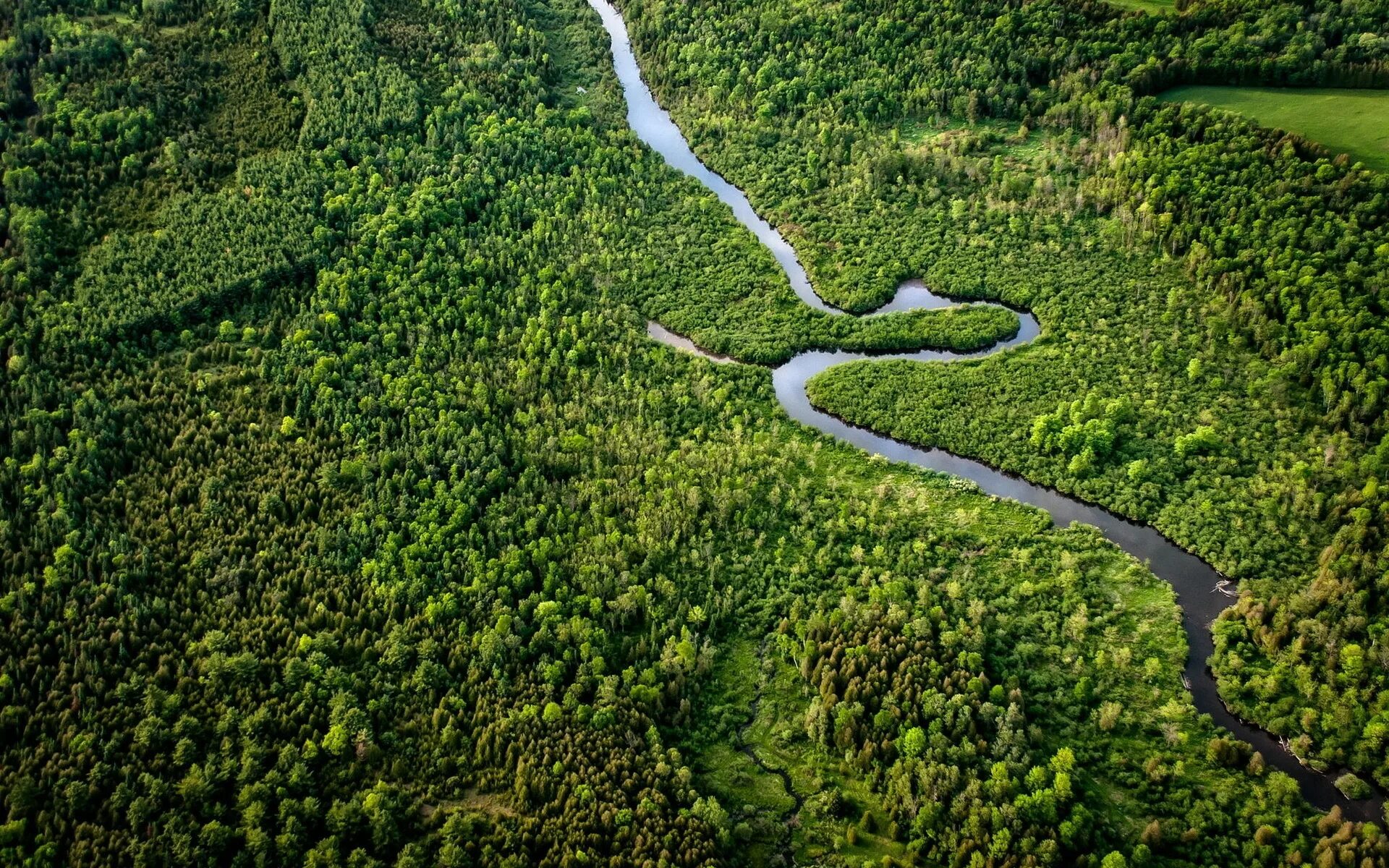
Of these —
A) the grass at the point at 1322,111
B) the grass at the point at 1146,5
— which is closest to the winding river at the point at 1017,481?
the grass at the point at 1322,111

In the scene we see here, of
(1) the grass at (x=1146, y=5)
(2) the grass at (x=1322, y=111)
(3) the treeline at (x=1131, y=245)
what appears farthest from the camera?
(1) the grass at (x=1146, y=5)

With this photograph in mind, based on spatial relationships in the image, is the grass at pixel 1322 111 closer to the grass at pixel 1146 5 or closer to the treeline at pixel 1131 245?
the treeline at pixel 1131 245

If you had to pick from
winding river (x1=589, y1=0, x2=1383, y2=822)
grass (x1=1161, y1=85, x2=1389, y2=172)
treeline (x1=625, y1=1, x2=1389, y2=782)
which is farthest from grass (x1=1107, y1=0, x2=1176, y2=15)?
winding river (x1=589, y1=0, x2=1383, y2=822)

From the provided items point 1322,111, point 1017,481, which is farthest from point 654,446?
point 1322,111

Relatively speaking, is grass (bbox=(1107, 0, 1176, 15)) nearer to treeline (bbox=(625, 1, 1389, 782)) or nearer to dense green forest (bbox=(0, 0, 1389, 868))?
treeline (bbox=(625, 1, 1389, 782))

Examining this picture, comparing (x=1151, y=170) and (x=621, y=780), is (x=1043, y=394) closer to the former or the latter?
(x=1151, y=170)

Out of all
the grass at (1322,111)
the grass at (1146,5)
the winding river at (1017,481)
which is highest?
the grass at (1146,5)
